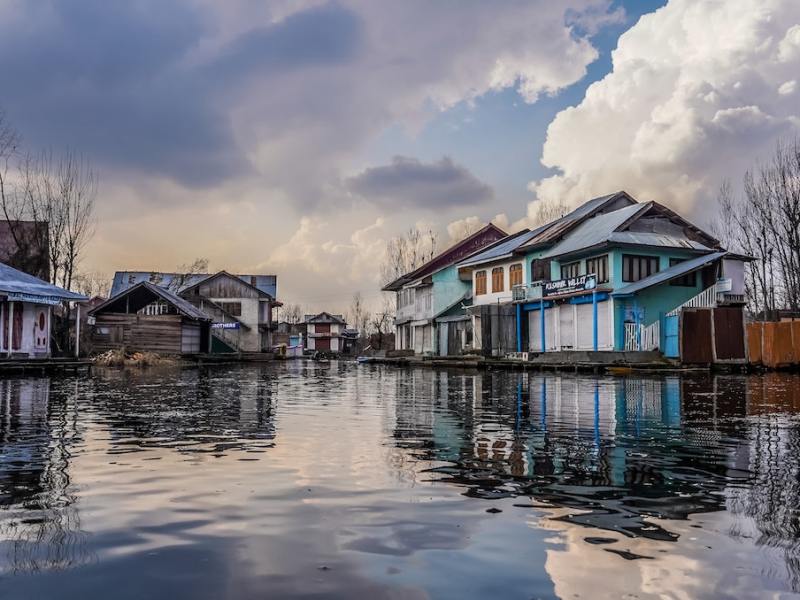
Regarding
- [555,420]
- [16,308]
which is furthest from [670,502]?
[16,308]

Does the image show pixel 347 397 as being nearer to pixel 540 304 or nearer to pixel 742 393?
pixel 742 393

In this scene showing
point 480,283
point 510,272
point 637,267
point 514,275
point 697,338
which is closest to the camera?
point 697,338

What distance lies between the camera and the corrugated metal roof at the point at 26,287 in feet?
97.5

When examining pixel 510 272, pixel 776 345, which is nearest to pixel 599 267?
pixel 510 272

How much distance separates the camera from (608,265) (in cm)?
3562

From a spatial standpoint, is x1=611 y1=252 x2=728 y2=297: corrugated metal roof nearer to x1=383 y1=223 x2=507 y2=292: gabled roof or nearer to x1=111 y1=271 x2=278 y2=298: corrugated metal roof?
x1=383 y1=223 x2=507 y2=292: gabled roof

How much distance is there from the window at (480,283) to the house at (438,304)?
6.76ft

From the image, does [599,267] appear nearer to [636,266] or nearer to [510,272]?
[636,266]

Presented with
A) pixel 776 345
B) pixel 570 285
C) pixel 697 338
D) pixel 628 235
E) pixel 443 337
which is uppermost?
pixel 628 235

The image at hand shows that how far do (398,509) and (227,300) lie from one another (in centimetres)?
6472

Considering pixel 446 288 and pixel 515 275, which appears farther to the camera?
pixel 446 288

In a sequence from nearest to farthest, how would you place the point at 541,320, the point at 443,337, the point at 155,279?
1. the point at 541,320
2. the point at 443,337
3. the point at 155,279

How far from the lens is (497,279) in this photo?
46.0 meters

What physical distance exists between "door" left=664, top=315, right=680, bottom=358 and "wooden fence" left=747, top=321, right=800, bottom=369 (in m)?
3.64
